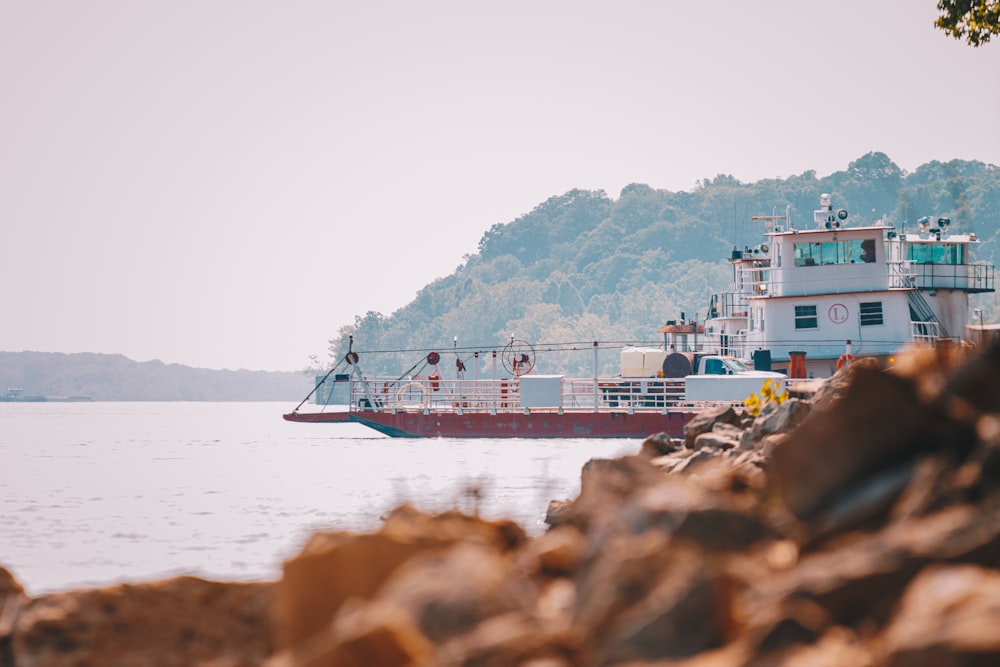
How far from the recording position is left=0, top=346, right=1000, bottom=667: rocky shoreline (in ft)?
15.0

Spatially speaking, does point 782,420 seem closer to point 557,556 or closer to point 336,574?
point 557,556

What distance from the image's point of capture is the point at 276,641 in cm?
717

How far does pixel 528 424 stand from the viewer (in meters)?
42.7

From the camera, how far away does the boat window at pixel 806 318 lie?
4225cm

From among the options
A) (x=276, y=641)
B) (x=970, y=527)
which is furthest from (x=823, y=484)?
(x=276, y=641)

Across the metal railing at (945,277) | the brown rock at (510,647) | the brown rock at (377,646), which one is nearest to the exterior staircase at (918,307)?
the metal railing at (945,277)

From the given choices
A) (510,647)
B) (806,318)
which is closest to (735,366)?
(806,318)

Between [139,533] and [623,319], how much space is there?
569 ft

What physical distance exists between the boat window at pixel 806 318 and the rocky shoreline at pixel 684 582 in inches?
1396

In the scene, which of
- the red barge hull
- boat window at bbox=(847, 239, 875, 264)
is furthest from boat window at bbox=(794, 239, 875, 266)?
the red barge hull

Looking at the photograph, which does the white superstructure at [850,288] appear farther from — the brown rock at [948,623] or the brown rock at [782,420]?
the brown rock at [948,623]

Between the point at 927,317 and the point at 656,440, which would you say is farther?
the point at 927,317

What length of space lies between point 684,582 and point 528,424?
38.0 meters

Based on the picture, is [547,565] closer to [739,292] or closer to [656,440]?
[656,440]
